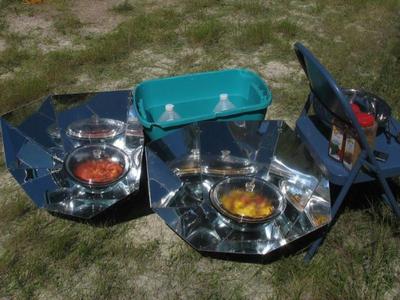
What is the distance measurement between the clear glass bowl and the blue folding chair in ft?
4.05

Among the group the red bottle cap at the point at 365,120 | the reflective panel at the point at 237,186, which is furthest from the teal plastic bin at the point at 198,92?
the red bottle cap at the point at 365,120

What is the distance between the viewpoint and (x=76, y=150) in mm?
3293

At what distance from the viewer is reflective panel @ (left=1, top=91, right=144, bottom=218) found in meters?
2.95

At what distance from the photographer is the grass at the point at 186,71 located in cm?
268

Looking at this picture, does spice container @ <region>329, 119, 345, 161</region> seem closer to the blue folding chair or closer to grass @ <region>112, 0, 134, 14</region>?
the blue folding chair

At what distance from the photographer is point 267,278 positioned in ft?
8.92

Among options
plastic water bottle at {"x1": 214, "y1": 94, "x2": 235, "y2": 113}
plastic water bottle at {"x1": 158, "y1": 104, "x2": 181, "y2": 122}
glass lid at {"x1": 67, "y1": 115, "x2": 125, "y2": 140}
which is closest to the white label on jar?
plastic water bottle at {"x1": 214, "y1": 94, "x2": 235, "y2": 113}

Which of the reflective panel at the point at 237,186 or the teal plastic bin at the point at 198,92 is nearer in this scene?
the reflective panel at the point at 237,186

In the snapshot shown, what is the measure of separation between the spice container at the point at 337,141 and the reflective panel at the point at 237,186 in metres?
0.15

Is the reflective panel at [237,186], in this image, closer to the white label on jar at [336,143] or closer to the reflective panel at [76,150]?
the white label on jar at [336,143]

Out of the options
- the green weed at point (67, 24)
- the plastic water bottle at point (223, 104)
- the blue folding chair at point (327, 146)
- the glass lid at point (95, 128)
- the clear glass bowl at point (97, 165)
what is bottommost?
the green weed at point (67, 24)

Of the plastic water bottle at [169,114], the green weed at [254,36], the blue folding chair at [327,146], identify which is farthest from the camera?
the green weed at [254,36]

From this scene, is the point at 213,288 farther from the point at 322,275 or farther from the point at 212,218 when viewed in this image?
the point at 322,275

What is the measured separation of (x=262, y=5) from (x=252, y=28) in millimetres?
951
